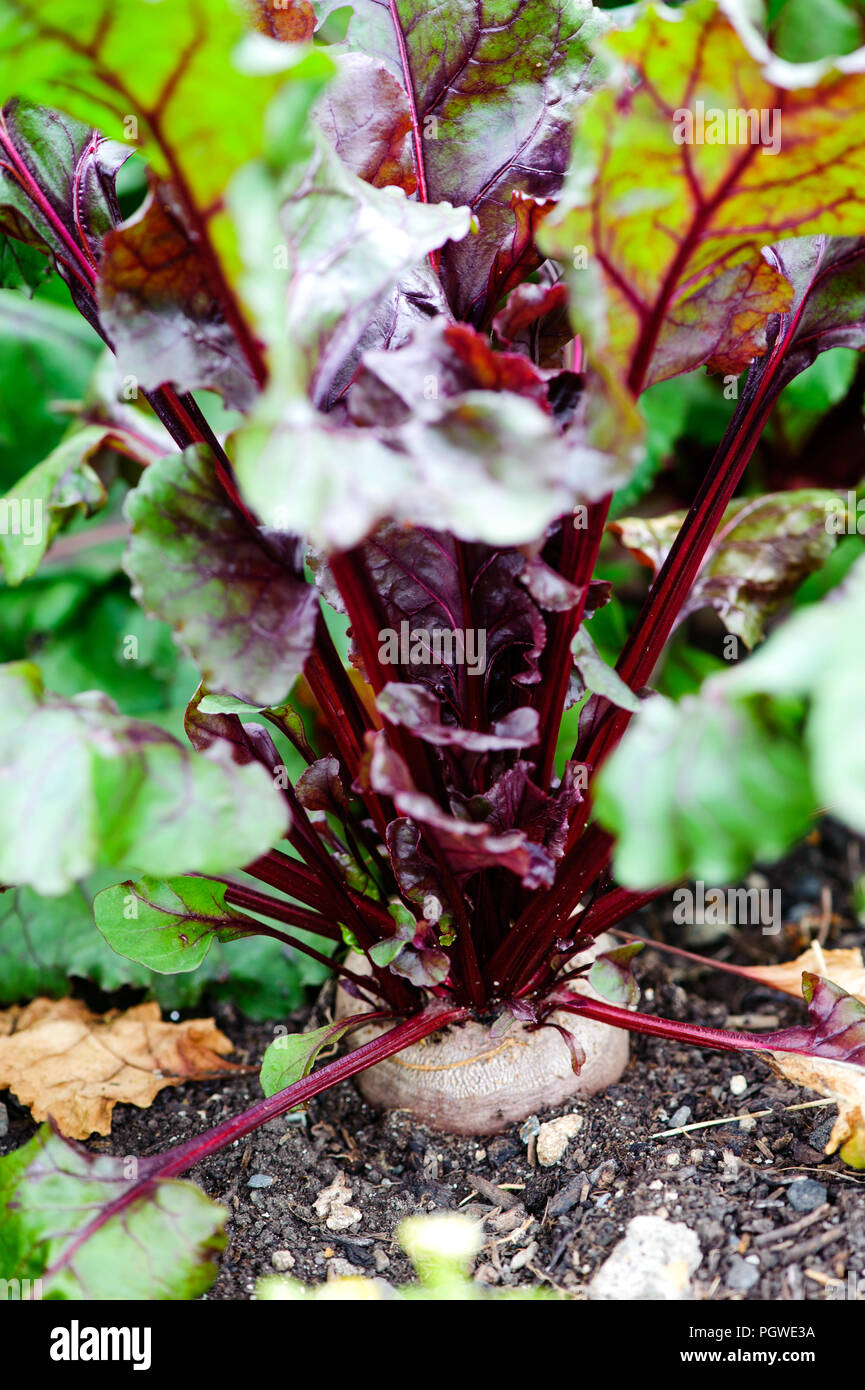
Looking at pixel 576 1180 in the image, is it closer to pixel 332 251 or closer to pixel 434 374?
pixel 434 374

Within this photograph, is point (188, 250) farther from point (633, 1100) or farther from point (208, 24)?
point (633, 1100)

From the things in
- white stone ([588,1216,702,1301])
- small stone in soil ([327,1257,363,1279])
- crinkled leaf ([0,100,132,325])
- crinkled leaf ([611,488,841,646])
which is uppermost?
crinkled leaf ([0,100,132,325])

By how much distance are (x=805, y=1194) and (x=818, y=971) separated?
1.24 ft

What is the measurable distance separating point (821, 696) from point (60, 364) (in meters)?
2.02

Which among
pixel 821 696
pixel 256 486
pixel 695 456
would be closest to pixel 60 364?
pixel 695 456

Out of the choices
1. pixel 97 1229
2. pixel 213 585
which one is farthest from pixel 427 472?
pixel 97 1229

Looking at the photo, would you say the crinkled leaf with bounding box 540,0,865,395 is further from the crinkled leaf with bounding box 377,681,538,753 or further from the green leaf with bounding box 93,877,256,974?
the green leaf with bounding box 93,877,256,974

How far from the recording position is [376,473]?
0.73 metres

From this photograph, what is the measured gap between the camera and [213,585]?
0.94 m

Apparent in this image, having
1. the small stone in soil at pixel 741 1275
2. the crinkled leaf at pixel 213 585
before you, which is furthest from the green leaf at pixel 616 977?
the crinkled leaf at pixel 213 585

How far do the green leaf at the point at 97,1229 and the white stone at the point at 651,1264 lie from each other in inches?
14.9

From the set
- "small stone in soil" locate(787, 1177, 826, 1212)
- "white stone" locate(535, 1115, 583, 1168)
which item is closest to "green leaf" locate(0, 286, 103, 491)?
"white stone" locate(535, 1115, 583, 1168)

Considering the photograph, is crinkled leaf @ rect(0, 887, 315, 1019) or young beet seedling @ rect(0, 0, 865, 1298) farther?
crinkled leaf @ rect(0, 887, 315, 1019)

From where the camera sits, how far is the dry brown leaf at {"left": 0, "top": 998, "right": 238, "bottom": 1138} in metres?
1.38
